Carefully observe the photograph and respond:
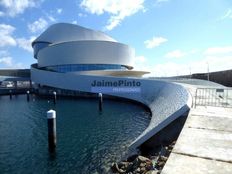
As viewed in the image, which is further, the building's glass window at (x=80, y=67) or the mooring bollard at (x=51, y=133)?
the building's glass window at (x=80, y=67)

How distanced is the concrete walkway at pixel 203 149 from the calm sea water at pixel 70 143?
4.05 metres

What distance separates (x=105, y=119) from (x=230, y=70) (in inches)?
892

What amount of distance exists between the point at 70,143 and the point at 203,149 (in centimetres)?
847

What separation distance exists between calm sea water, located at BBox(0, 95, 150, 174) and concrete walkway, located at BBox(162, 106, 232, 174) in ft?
13.3

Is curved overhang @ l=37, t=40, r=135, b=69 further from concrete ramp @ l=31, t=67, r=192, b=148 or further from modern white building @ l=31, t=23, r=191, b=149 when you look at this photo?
concrete ramp @ l=31, t=67, r=192, b=148

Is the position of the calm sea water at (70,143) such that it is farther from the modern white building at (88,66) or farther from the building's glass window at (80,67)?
the building's glass window at (80,67)

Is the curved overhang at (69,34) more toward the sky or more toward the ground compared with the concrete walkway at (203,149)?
Result: more toward the sky

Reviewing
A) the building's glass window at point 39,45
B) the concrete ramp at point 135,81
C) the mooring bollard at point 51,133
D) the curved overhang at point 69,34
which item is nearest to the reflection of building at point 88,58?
the concrete ramp at point 135,81

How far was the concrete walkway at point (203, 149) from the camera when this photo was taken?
392 cm

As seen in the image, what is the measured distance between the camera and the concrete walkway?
3.92 meters

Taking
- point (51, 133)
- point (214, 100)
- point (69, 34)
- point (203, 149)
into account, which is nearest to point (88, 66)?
point (69, 34)

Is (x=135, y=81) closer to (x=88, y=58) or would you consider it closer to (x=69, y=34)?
(x=88, y=58)

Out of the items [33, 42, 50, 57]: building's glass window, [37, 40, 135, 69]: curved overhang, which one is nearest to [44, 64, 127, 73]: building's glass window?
[37, 40, 135, 69]: curved overhang

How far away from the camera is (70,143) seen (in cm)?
1189
